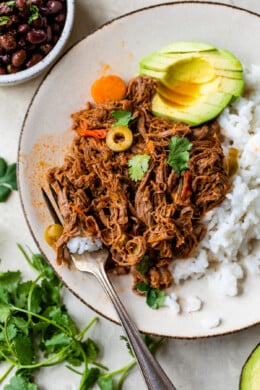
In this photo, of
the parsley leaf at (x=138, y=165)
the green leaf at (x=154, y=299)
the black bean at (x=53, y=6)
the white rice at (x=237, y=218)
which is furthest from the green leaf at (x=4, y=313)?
the black bean at (x=53, y=6)

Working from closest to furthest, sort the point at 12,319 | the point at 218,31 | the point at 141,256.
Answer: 1. the point at 141,256
2. the point at 218,31
3. the point at 12,319

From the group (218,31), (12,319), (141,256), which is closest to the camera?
(141,256)

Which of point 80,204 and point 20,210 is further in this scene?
point 20,210

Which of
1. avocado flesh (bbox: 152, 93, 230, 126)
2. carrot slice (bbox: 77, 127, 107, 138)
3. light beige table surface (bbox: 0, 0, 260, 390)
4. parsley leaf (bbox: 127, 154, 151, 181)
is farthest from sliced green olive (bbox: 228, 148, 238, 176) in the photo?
light beige table surface (bbox: 0, 0, 260, 390)

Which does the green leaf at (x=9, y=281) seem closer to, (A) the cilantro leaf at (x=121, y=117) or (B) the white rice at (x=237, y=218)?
(B) the white rice at (x=237, y=218)

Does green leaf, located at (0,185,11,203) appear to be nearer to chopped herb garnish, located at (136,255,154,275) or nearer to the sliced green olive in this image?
chopped herb garnish, located at (136,255,154,275)

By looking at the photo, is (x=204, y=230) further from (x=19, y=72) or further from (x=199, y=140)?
(x=19, y=72)

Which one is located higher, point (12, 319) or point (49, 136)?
point (49, 136)

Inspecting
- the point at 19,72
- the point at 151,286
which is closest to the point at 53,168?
the point at 19,72
